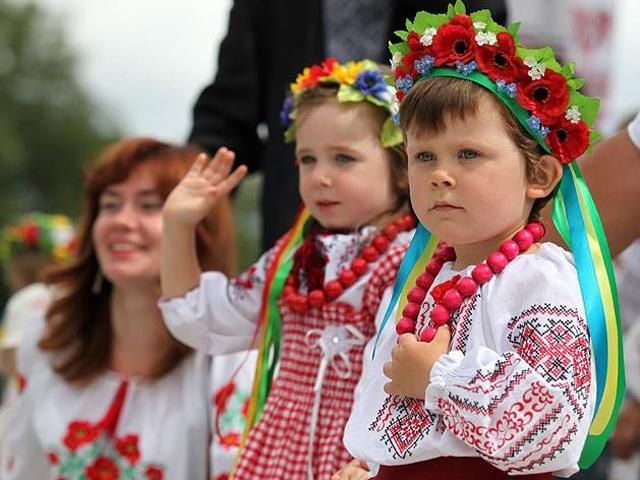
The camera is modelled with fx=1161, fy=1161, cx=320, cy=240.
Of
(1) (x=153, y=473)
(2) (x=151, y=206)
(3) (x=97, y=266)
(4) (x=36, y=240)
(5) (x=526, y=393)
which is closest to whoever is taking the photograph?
(5) (x=526, y=393)

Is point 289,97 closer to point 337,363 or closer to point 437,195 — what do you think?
point 337,363

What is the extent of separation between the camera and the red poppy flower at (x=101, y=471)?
11.8 ft

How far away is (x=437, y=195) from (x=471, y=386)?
36cm

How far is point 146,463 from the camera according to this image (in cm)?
355

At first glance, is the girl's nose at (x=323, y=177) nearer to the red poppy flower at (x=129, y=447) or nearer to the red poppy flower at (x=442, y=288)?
the red poppy flower at (x=442, y=288)

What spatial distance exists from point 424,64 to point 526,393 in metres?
0.65

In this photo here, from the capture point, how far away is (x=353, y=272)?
8.77 ft

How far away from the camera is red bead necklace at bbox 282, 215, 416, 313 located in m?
2.67

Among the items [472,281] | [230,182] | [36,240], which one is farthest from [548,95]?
[36,240]

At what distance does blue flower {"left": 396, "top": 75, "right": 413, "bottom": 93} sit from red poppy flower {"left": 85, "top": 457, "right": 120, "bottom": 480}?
1.88 m

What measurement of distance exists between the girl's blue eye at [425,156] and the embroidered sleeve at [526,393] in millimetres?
330

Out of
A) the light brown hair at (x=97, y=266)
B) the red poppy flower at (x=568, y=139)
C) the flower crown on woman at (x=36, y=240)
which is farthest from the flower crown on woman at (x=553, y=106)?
the flower crown on woman at (x=36, y=240)

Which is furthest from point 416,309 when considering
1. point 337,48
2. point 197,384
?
point 197,384

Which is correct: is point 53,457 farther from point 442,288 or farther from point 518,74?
point 518,74
